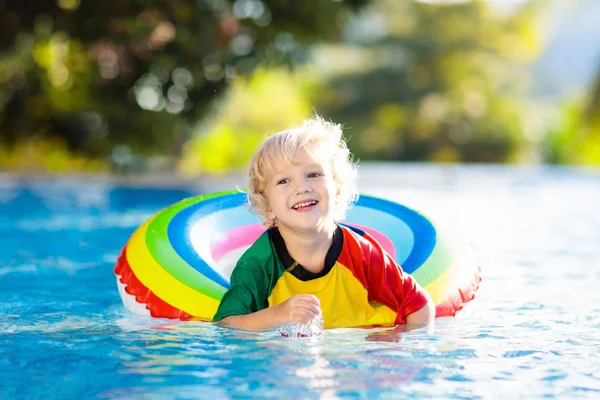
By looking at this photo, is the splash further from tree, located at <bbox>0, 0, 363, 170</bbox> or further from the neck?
tree, located at <bbox>0, 0, 363, 170</bbox>

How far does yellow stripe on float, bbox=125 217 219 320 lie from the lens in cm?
361

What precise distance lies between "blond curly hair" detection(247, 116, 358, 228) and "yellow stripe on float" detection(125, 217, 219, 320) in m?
0.47

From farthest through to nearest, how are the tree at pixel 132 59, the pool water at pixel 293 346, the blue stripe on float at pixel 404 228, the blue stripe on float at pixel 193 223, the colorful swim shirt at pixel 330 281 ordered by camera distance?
1. the tree at pixel 132 59
2. the blue stripe on float at pixel 404 228
3. the blue stripe on float at pixel 193 223
4. the colorful swim shirt at pixel 330 281
5. the pool water at pixel 293 346

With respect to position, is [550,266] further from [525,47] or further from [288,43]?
[525,47]

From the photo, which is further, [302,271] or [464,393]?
[302,271]

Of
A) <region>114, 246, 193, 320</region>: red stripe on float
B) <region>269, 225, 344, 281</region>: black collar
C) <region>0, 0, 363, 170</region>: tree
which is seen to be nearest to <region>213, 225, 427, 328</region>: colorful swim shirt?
<region>269, 225, 344, 281</region>: black collar

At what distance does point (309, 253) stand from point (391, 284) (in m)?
0.34

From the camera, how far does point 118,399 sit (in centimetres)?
255

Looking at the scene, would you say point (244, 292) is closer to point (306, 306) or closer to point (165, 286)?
point (306, 306)

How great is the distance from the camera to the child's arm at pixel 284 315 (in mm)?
3008

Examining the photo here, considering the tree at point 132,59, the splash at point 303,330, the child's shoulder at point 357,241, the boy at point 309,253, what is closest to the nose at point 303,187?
the boy at point 309,253

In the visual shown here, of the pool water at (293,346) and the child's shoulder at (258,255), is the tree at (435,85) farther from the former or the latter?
the child's shoulder at (258,255)

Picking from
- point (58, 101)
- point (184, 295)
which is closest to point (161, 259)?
point (184, 295)

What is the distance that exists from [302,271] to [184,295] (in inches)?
24.8
